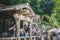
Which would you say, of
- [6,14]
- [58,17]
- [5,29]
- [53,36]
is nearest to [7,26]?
[5,29]

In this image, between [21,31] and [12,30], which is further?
[12,30]

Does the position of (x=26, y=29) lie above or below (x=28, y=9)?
below

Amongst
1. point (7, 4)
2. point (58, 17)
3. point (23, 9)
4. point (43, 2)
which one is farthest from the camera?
point (58, 17)

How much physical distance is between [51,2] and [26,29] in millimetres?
8192

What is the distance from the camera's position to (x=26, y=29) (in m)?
18.6

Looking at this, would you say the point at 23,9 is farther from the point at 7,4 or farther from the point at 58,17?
the point at 58,17

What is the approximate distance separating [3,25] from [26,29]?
2643 mm

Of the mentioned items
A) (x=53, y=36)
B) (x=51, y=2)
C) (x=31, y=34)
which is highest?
(x=51, y=2)

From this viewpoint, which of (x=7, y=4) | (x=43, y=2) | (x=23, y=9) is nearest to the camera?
(x=23, y=9)

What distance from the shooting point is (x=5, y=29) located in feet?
65.7

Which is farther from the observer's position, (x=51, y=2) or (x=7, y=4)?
(x=51, y=2)

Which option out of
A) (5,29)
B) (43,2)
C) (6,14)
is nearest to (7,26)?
(5,29)

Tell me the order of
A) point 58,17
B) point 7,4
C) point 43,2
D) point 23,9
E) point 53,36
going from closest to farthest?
1. point 23,9
2. point 7,4
3. point 43,2
4. point 53,36
5. point 58,17

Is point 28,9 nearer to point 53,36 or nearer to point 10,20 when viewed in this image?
point 10,20
